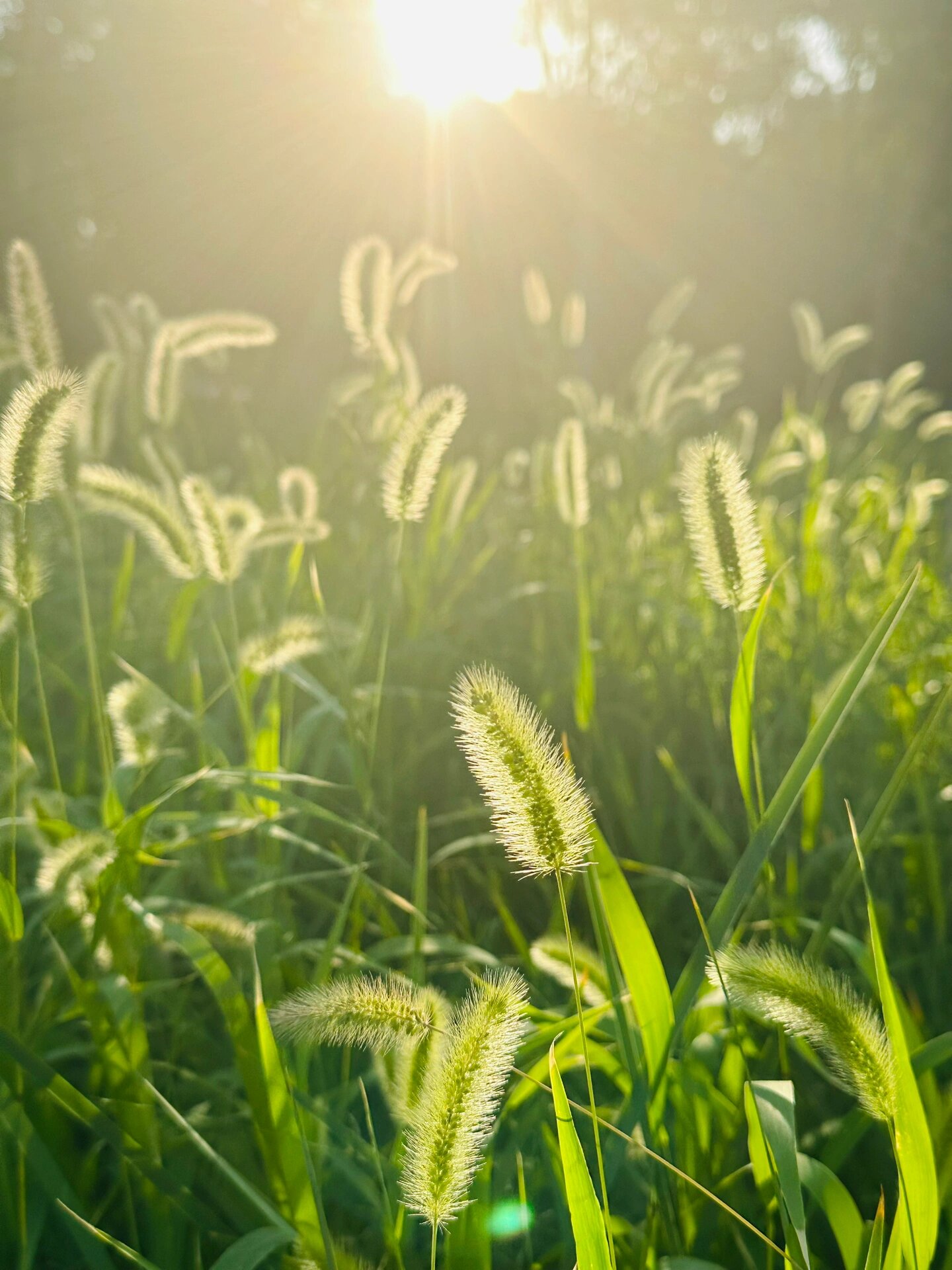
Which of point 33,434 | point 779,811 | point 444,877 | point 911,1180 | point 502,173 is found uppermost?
point 502,173

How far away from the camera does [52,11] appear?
9461 mm

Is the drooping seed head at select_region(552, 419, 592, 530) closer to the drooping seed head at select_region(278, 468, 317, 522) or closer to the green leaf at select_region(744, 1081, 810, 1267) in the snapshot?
the drooping seed head at select_region(278, 468, 317, 522)

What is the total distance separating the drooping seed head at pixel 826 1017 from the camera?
652 millimetres

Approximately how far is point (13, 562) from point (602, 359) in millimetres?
14021

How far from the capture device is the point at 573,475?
5.13 ft

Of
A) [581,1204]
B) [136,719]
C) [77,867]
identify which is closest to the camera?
[581,1204]

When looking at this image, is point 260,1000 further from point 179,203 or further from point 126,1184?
point 179,203

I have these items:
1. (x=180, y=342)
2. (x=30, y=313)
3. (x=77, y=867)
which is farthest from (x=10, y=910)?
(x=180, y=342)

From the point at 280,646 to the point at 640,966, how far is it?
669 millimetres

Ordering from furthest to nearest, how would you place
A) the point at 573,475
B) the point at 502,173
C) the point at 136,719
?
1. the point at 502,173
2. the point at 573,475
3. the point at 136,719

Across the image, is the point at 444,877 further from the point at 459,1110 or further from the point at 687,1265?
the point at 459,1110

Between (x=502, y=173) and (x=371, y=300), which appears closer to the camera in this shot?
(x=371, y=300)

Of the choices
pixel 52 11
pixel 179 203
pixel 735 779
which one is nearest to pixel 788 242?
pixel 179 203

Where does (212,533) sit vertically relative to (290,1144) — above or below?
above
